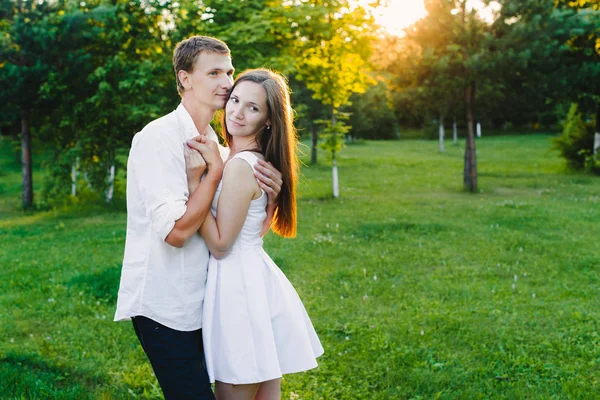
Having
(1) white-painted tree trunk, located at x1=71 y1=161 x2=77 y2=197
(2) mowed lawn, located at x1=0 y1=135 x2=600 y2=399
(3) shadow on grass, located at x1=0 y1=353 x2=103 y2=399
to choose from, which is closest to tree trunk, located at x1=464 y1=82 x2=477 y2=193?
(2) mowed lawn, located at x1=0 y1=135 x2=600 y2=399

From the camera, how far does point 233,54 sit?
45.8ft

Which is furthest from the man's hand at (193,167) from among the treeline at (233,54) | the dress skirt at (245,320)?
the treeline at (233,54)

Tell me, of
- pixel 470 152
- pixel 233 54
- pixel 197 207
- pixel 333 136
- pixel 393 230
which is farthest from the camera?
pixel 470 152

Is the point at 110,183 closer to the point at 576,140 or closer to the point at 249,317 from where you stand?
the point at 249,317

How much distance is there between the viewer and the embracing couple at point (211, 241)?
8.65ft

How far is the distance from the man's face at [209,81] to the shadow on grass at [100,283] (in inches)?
203

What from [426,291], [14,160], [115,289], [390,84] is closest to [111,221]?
[115,289]

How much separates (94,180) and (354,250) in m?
9.71

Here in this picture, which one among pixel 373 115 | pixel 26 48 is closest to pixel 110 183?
pixel 26 48

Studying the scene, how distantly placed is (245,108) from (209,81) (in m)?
0.22

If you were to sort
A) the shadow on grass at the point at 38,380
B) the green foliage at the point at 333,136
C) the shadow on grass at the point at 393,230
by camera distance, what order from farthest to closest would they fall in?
the green foliage at the point at 333,136
the shadow on grass at the point at 393,230
the shadow on grass at the point at 38,380

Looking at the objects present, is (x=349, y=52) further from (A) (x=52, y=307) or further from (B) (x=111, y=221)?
(A) (x=52, y=307)

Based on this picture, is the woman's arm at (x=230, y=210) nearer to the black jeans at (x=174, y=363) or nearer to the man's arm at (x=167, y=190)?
the man's arm at (x=167, y=190)

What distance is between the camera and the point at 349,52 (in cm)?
1591
